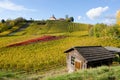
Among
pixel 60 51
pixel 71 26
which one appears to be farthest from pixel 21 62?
pixel 71 26

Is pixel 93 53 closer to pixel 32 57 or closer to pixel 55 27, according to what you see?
pixel 32 57

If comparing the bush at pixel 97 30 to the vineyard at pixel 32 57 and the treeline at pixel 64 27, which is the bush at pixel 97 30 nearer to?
the vineyard at pixel 32 57

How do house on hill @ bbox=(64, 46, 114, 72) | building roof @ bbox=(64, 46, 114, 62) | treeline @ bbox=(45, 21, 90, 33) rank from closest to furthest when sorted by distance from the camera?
house on hill @ bbox=(64, 46, 114, 72) → building roof @ bbox=(64, 46, 114, 62) → treeline @ bbox=(45, 21, 90, 33)

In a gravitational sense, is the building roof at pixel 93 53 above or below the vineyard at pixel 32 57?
above

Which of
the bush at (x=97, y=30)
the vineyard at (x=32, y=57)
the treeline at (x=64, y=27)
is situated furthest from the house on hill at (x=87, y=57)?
the treeline at (x=64, y=27)

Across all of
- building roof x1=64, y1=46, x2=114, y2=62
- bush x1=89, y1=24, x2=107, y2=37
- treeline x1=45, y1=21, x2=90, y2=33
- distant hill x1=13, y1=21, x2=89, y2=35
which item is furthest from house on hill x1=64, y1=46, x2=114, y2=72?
treeline x1=45, y1=21, x2=90, y2=33

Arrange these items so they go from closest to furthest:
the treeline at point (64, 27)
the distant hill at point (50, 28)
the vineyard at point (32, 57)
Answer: the vineyard at point (32, 57), the distant hill at point (50, 28), the treeline at point (64, 27)

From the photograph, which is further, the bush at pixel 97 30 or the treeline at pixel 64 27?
the treeline at pixel 64 27

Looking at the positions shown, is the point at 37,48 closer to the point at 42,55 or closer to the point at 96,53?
the point at 42,55

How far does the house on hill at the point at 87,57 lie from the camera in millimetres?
27000

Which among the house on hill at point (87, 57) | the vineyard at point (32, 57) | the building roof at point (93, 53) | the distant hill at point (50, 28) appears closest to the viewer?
the house on hill at point (87, 57)

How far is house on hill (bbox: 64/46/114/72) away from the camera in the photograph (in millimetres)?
27000

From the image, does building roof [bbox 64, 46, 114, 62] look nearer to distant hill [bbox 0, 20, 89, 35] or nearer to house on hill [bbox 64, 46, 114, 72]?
house on hill [bbox 64, 46, 114, 72]

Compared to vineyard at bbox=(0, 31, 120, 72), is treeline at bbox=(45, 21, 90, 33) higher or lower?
higher
